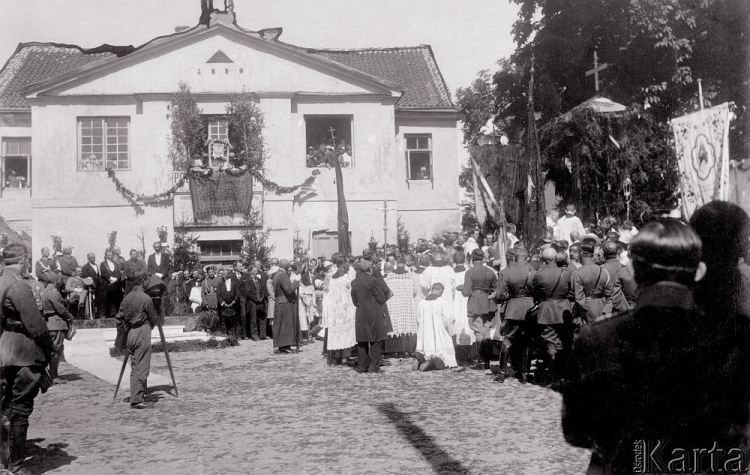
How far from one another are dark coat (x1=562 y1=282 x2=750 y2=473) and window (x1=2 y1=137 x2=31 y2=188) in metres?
31.6

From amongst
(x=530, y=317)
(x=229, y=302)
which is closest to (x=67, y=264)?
(x=229, y=302)

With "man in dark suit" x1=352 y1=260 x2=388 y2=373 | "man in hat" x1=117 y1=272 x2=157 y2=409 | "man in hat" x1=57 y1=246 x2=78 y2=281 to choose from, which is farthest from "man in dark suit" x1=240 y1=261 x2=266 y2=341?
"man in hat" x1=117 y1=272 x2=157 y2=409

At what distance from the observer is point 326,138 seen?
2881 centimetres

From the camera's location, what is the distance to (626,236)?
15898mm

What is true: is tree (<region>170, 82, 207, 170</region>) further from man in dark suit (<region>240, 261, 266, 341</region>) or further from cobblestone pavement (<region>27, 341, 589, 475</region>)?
cobblestone pavement (<region>27, 341, 589, 475</region>)

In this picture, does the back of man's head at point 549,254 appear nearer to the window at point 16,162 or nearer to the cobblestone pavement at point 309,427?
the cobblestone pavement at point 309,427

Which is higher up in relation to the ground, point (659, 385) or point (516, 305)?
point (659, 385)

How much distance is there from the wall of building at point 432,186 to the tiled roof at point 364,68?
820 millimetres

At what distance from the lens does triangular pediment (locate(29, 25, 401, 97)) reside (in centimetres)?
2773

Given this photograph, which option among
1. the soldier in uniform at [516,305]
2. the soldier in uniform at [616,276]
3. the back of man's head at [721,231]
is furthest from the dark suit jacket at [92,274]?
the back of man's head at [721,231]

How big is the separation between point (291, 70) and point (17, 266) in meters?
22.2

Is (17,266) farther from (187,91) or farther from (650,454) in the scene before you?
(187,91)

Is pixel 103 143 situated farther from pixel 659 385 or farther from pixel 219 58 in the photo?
pixel 659 385

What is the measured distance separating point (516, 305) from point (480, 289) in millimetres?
1623
